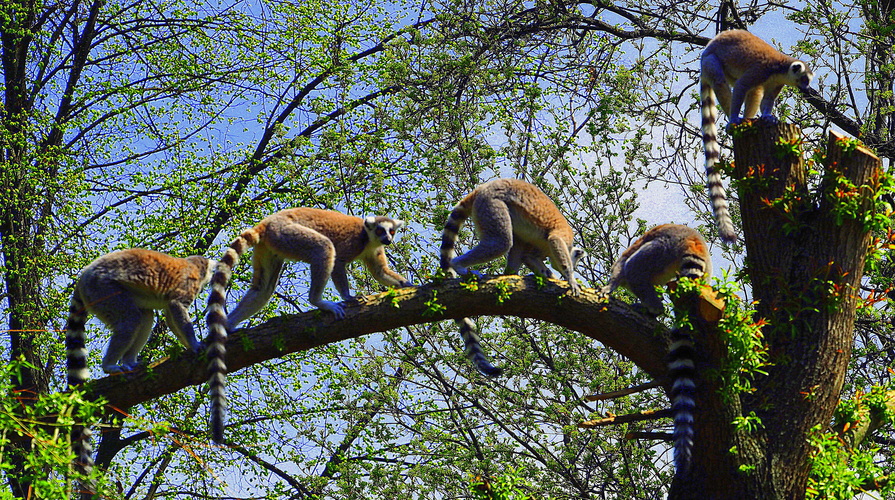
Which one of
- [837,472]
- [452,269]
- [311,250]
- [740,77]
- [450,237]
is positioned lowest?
[837,472]

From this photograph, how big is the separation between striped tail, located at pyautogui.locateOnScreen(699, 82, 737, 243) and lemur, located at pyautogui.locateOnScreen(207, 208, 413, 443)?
9.11 feet

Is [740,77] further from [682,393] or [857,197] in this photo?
[682,393]

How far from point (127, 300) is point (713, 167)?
202 inches

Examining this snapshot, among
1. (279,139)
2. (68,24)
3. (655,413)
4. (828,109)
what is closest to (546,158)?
(828,109)

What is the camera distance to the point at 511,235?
23.9 feet

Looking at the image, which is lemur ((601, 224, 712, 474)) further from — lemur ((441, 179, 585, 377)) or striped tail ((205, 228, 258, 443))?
striped tail ((205, 228, 258, 443))

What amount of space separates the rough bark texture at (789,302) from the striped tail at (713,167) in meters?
0.53

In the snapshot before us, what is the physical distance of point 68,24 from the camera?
15.6m

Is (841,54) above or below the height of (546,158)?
above

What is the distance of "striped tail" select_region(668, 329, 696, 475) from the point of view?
620 cm

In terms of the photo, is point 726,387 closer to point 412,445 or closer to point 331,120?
point 412,445

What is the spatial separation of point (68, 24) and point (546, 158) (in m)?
9.32

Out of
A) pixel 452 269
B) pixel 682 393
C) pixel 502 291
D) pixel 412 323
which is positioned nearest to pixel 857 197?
pixel 682 393

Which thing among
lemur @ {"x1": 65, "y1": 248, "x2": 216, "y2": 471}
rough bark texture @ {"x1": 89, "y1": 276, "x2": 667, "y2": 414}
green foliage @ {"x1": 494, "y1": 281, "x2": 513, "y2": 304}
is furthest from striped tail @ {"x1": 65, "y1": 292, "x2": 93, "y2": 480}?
green foliage @ {"x1": 494, "y1": 281, "x2": 513, "y2": 304}
